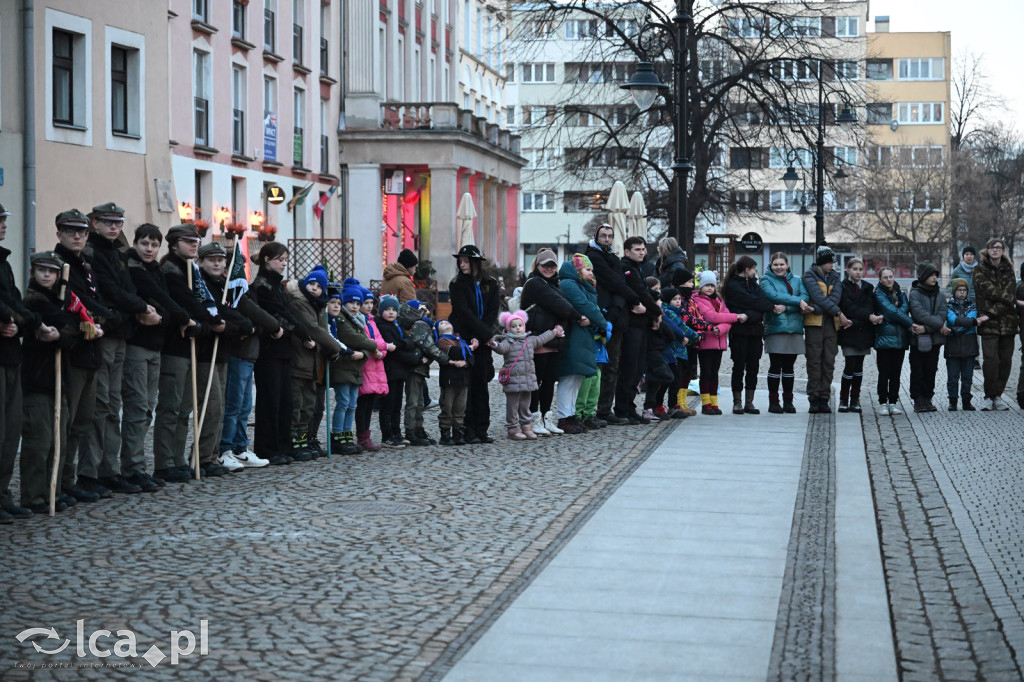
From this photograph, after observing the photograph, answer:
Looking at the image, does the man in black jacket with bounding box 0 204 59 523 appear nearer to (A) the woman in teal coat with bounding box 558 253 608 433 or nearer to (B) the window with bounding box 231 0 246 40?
(A) the woman in teal coat with bounding box 558 253 608 433

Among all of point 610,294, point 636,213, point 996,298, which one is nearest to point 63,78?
point 636,213

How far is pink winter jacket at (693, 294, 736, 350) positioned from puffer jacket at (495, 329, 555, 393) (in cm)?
321

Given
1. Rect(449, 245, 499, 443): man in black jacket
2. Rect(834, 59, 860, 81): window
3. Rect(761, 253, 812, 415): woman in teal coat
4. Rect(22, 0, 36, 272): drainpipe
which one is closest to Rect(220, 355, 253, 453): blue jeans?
Rect(449, 245, 499, 443): man in black jacket

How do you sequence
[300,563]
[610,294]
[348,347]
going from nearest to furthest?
[300,563] → [348,347] → [610,294]

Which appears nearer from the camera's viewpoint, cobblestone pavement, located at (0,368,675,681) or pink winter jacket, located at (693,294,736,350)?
cobblestone pavement, located at (0,368,675,681)

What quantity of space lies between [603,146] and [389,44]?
15.3 m

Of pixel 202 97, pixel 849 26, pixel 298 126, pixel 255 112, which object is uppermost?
pixel 849 26

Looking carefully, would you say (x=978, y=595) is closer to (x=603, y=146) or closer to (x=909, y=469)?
(x=909, y=469)

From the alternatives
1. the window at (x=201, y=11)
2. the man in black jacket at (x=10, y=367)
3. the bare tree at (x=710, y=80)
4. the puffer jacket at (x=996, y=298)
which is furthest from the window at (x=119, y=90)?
the man in black jacket at (x=10, y=367)

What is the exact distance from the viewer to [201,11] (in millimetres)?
33656

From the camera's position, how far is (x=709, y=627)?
22.3 ft

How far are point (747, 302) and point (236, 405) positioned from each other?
7.24 m

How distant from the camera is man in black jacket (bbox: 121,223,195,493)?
11.0 metres

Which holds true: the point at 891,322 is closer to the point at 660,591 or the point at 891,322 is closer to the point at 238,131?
the point at 660,591
